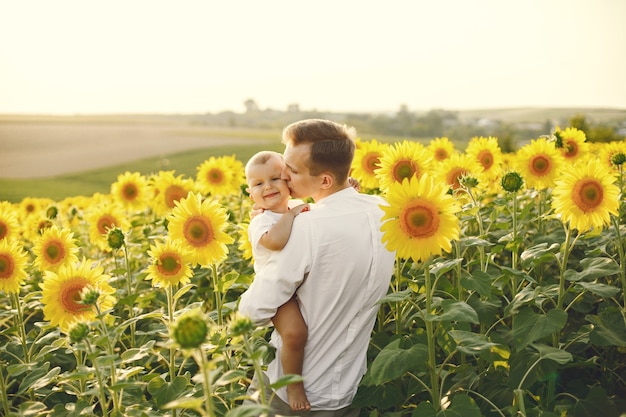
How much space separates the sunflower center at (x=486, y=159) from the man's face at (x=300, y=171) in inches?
109

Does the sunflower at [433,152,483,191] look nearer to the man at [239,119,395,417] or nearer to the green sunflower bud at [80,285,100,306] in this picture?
the man at [239,119,395,417]

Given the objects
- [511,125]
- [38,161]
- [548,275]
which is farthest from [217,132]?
[548,275]

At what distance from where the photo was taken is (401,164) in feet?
13.3

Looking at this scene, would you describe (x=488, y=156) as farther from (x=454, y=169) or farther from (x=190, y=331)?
(x=190, y=331)

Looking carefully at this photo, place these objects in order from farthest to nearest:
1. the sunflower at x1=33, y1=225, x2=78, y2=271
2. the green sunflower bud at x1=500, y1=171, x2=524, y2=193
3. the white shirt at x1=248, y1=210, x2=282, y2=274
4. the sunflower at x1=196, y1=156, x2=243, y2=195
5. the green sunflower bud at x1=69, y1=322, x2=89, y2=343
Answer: the sunflower at x1=196, y1=156, x2=243, y2=195
the sunflower at x1=33, y1=225, x2=78, y2=271
the green sunflower bud at x1=500, y1=171, x2=524, y2=193
the white shirt at x1=248, y1=210, x2=282, y2=274
the green sunflower bud at x1=69, y1=322, x2=89, y2=343

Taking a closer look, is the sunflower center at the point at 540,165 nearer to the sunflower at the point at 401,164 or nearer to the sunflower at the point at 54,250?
the sunflower at the point at 401,164

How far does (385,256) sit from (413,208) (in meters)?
0.35

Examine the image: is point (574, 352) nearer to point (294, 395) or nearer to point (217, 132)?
point (294, 395)

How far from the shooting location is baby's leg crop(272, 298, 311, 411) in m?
2.94

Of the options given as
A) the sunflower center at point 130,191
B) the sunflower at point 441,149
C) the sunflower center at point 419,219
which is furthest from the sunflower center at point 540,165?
the sunflower center at point 130,191

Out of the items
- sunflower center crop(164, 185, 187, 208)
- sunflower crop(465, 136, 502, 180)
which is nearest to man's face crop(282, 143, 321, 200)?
sunflower crop(465, 136, 502, 180)

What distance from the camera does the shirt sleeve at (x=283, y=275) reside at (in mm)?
2869

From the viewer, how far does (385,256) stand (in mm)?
2986

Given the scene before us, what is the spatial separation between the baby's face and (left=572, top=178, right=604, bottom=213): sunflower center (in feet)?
5.10
